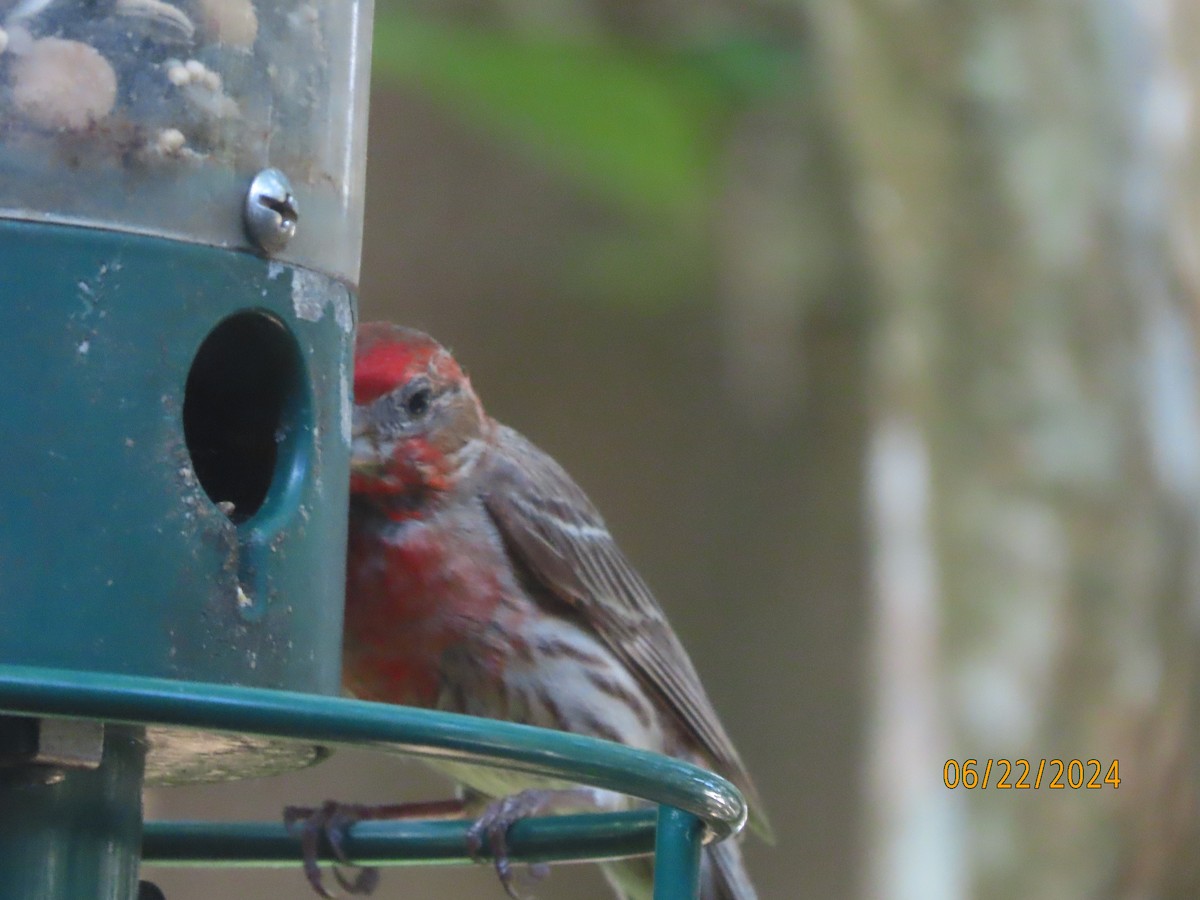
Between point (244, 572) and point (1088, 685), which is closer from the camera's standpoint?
point (244, 572)

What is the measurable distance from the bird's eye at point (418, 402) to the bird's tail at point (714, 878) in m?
1.18

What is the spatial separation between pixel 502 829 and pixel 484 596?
3.32 ft

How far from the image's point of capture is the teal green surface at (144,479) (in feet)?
8.57

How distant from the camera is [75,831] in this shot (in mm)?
2678

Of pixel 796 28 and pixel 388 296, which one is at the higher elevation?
pixel 796 28

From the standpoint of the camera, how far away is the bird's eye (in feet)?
13.5

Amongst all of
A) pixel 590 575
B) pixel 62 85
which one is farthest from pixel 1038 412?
pixel 62 85

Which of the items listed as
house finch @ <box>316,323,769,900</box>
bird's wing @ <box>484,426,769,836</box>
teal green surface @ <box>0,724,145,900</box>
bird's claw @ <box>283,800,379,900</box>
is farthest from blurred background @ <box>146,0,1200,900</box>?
teal green surface @ <box>0,724,145,900</box>

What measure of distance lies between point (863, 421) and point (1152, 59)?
247 cm

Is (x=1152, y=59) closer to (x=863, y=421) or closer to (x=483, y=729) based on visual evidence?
(x=863, y=421)

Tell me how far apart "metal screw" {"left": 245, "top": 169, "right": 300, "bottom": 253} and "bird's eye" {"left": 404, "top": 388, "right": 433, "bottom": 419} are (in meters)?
1.14

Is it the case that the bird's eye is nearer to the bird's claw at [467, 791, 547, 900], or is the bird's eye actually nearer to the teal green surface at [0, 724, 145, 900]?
the bird's claw at [467, 791, 547, 900]

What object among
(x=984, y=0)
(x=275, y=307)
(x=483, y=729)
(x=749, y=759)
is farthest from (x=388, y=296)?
(x=483, y=729)

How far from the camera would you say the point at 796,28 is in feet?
23.9
